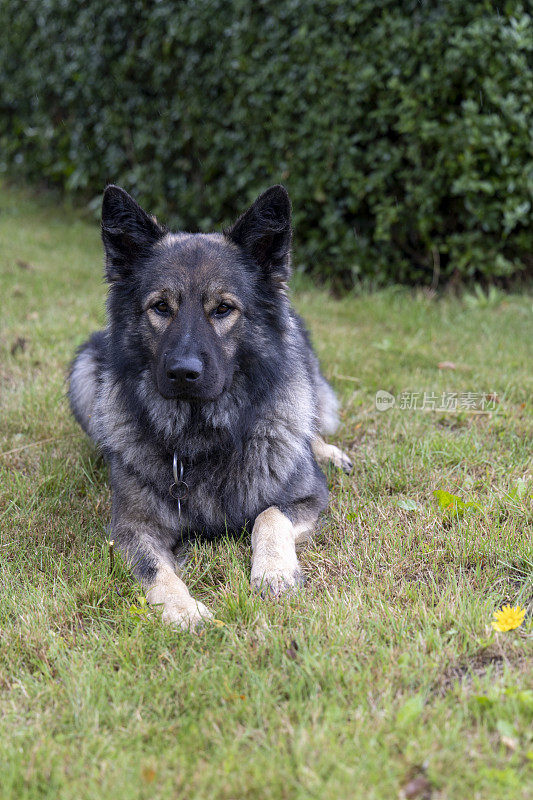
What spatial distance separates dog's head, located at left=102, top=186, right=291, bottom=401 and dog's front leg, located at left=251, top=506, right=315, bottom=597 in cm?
59

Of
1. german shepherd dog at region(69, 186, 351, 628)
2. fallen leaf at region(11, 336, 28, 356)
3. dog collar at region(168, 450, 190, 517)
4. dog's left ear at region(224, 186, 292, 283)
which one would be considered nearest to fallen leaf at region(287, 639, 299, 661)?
german shepherd dog at region(69, 186, 351, 628)

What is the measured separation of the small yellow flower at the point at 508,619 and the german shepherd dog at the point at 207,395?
89 centimetres

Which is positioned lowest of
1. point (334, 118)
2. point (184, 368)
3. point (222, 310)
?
point (184, 368)

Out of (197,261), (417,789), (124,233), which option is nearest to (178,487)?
(197,261)

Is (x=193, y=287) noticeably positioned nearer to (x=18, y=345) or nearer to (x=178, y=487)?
(x=178, y=487)

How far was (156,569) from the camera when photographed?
8.93ft

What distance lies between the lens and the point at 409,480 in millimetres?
3521

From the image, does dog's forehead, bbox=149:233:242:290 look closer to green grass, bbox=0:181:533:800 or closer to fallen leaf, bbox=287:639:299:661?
green grass, bbox=0:181:533:800

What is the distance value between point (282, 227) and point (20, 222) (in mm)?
7985

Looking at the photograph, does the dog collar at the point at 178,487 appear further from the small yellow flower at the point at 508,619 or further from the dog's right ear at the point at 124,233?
the small yellow flower at the point at 508,619

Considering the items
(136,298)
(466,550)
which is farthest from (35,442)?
(466,550)

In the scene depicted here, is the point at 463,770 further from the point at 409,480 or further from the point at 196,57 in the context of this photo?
the point at 196,57

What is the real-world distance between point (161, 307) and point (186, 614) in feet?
4.19

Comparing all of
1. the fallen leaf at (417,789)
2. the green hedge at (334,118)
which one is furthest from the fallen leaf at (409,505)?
the green hedge at (334,118)
